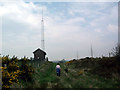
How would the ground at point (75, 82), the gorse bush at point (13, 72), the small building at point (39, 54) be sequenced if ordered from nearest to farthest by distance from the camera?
the ground at point (75, 82), the gorse bush at point (13, 72), the small building at point (39, 54)

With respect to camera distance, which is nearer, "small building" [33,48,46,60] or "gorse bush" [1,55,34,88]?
"gorse bush" [1,55,34,88]

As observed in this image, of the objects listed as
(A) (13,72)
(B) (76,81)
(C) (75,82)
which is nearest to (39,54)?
(A) (13,72)

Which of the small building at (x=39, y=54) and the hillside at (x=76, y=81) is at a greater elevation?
the small building at (x=39, y=54)

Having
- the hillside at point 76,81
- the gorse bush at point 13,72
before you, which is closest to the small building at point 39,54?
Answer: the hillside at point 76,81

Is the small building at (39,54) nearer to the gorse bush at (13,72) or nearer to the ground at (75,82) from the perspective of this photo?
the gorse bush at (13,72)

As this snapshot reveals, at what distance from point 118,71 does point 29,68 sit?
36.6 feet

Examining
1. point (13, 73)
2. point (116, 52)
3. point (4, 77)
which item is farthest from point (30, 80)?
point (116, 52)

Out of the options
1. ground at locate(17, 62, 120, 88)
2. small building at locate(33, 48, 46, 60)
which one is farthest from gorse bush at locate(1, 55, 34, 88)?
small building at locate(33, 48, 46, 60)

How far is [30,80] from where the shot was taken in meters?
17.4

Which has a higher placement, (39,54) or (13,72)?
(39,54)

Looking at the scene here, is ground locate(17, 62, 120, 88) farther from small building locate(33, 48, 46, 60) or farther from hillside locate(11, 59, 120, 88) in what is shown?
small building locate(33, 48, 46, 60)

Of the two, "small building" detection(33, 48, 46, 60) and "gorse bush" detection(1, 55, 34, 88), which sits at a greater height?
"small building" detection(33, 48, 46, 60)

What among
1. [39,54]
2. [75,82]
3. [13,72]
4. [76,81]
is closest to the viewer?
[75,82]

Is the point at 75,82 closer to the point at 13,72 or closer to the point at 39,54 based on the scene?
the point at 13,72
